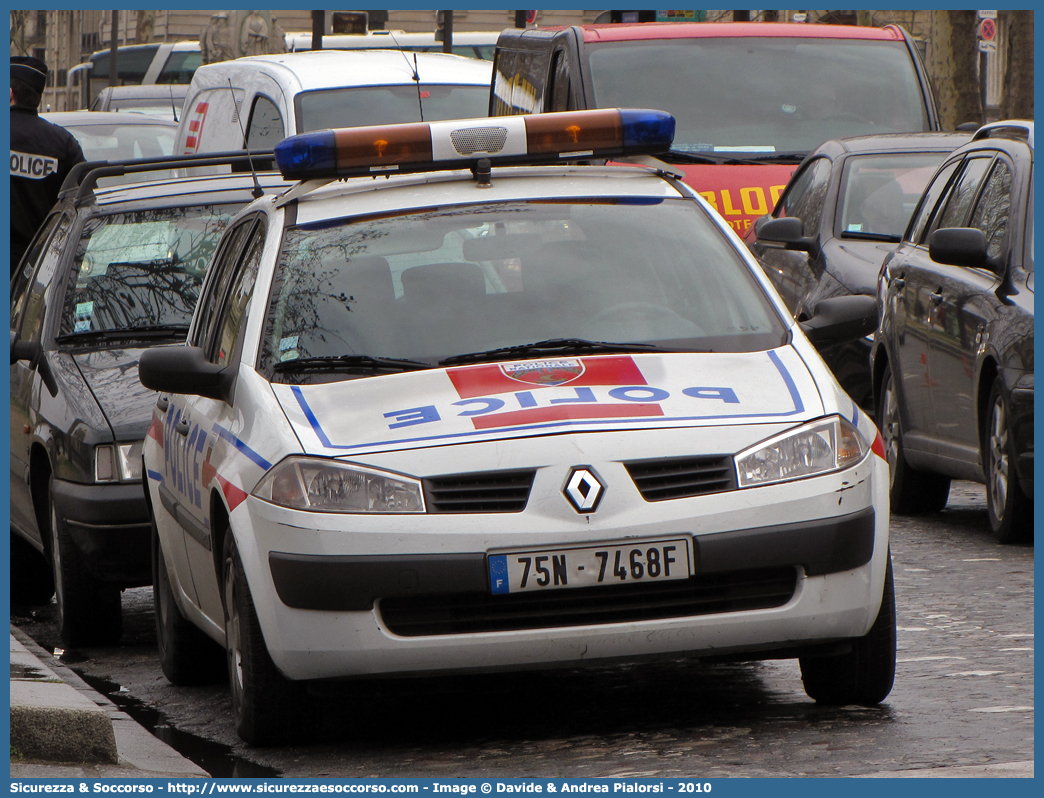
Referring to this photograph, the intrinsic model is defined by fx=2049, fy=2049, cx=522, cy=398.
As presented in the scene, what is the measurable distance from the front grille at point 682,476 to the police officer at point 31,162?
24.9 ft

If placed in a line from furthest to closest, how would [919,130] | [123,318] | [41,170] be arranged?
[919,130] → [41,170] → [123,318]

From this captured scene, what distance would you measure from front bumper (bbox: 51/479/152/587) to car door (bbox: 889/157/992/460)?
391 cm

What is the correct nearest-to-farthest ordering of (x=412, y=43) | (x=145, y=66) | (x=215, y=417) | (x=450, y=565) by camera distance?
(x=450, y=565), (x=215, y=417), (x=412, y=43), (x=145, y=66)

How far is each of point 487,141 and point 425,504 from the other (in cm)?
179

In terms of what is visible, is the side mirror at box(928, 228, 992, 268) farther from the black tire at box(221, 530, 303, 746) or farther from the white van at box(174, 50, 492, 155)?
the white van at box(174, 50, 492, 155)

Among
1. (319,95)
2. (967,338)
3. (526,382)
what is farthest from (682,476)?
(319,95)

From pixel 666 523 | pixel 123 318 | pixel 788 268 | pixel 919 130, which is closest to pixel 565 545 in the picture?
pixel 666 523

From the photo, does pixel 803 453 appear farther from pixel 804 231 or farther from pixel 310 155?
pixel 804 231

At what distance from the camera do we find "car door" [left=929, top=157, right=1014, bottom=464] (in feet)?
29.5

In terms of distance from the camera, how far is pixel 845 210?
13.2m

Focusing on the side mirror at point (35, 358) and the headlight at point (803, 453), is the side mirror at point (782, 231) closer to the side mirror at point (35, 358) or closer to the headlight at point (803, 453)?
the side mirror at point (35, 358)

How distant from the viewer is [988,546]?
29.7ft

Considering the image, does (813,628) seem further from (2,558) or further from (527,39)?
(527,39)

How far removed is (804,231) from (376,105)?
12.7 ft
